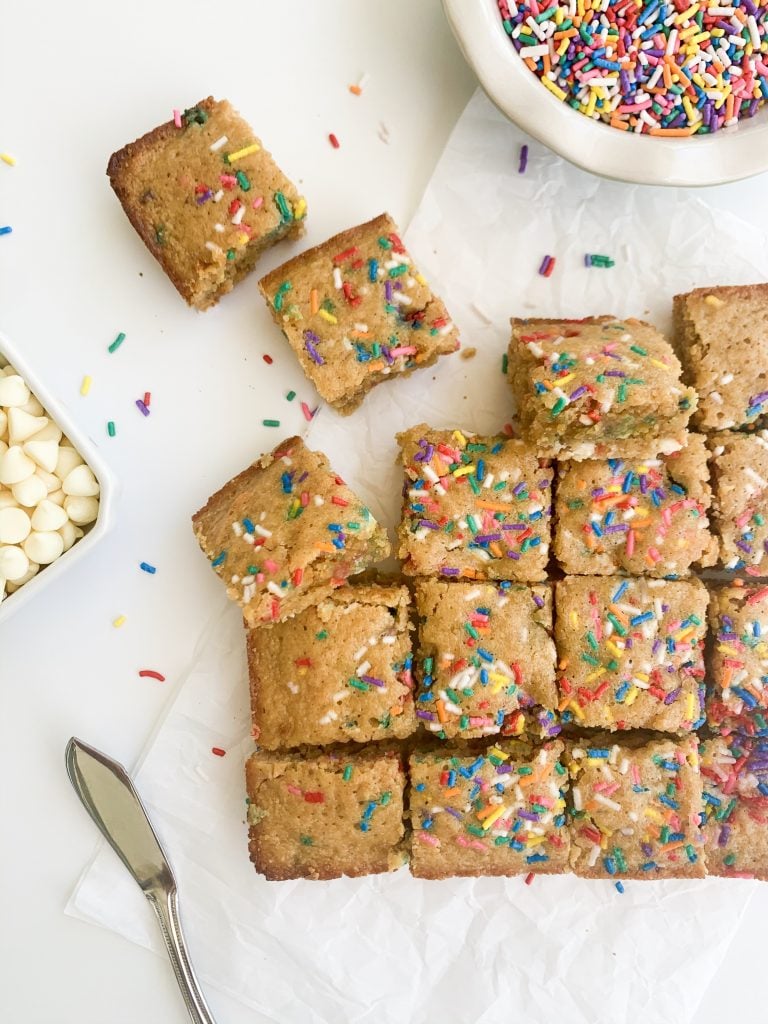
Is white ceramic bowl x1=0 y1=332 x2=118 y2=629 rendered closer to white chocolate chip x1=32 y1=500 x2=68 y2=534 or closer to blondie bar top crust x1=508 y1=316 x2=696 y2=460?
white chocolate chip x1=32 y1=500 x2=68 y2=534

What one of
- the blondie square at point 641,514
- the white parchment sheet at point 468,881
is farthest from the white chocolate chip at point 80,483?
the blondie square at point 641,514

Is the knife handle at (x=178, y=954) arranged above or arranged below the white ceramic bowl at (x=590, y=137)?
below

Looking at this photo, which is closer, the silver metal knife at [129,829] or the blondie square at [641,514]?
the blondie square at [641,514]

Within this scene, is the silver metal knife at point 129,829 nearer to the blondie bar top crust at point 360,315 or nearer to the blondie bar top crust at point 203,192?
the blondie bar top crust at point 360,315

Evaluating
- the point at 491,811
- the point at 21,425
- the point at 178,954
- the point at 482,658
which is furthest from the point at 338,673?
the point at 21,425

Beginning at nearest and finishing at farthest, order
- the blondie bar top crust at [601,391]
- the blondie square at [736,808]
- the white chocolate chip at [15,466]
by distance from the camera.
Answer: the blondie bar top crust at [601,391], the white chocolate chip at [15,466], the blondie square at [736,808]

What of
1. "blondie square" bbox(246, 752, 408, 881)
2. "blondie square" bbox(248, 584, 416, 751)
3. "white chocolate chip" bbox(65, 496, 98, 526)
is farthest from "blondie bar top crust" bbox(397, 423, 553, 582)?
"white chocolate chip" bbox(65, 496, 98, 526)
